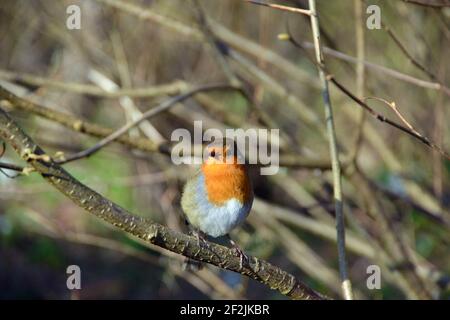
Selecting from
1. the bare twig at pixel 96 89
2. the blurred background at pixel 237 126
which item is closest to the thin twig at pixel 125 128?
the blurred background at pixel 237 126

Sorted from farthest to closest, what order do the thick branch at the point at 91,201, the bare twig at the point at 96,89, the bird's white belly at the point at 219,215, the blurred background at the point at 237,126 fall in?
the blurred background at the point at 237,126, the bare twig at the point at 96,89, the bird's white belly at the point at 219,215, the thick branch at the point at 91,201

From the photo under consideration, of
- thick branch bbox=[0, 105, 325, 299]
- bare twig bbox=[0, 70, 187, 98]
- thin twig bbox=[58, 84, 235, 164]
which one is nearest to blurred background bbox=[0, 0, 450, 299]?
bare twig bbox=[0, 70, 187, 98]

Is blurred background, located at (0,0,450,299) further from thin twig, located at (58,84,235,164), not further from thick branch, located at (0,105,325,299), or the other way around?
thick branch, located at (0,105,325,299)

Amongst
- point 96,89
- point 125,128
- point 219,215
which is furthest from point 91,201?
point 96,89

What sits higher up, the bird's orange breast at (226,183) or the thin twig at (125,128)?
the thin twig at (125,128)

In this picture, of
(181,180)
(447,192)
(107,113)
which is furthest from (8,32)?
(447,192)

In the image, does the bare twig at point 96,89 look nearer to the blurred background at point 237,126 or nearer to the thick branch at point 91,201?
the blurred background at point 237,126
